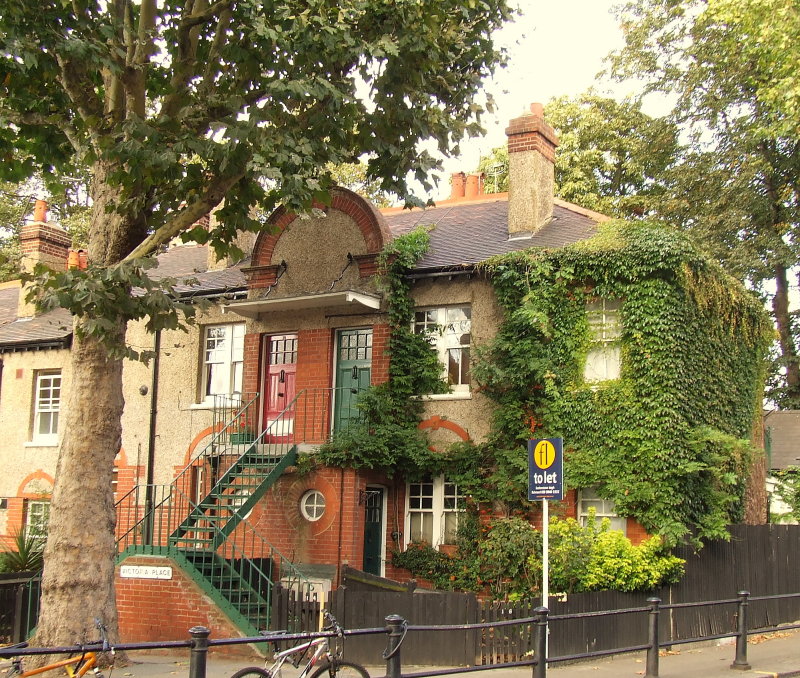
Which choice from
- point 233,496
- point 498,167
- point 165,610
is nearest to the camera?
point 165,610

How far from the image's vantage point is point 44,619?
12.5 metres

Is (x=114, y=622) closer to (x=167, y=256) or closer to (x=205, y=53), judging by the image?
(x=205, y=53)

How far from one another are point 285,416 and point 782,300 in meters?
19.3

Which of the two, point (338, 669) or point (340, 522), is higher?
point (340, 522)

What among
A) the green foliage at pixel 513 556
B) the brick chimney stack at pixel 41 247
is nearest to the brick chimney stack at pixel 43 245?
the brick chimney stack at pixel 41 247

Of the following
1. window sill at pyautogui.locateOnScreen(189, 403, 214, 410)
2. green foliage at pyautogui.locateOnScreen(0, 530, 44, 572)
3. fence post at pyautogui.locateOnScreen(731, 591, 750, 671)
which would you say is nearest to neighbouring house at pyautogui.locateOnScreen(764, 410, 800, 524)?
fence post at pyautogui.locateOnScreen(731, 591, 750, 671)

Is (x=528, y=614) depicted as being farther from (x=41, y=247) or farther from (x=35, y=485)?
(x=41, y=247)

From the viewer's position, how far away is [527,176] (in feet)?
62.5

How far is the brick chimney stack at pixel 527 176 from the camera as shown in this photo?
18.9m

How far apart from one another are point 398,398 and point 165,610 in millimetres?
5663

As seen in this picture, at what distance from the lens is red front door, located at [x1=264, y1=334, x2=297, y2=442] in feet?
63.0

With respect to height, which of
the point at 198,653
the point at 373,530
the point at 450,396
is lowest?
the point at 198,653

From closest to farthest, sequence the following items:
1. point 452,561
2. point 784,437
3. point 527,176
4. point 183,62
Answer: point 183,62 → point 452,561 → point 527,176 → point 784,437

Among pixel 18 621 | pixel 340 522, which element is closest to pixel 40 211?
pixel 18 621
